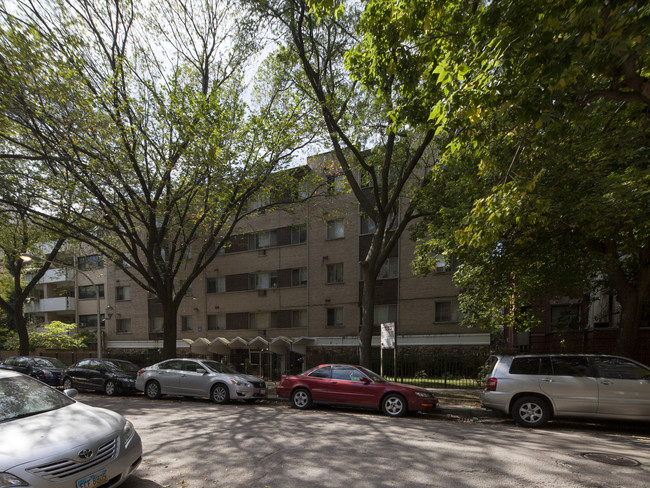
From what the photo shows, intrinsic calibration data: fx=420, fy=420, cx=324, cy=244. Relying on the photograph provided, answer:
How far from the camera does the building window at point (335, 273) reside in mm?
25156

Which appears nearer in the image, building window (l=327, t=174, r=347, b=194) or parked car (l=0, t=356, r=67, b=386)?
building window (l=327, t=174, r=347, b=194)

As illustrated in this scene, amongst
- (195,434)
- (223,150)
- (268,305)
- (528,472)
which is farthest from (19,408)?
(268,305)

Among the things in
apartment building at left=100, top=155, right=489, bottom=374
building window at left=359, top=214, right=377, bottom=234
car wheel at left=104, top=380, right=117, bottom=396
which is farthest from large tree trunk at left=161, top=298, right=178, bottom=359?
building window at left=359, top=214, right=377, bottom=234

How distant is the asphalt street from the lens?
5.19m

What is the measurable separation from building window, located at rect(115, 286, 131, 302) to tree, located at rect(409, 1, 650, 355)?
27.8 meters

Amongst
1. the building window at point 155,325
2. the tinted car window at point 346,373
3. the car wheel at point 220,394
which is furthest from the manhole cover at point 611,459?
the building window at point 155,325

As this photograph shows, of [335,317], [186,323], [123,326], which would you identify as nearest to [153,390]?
[335,317]

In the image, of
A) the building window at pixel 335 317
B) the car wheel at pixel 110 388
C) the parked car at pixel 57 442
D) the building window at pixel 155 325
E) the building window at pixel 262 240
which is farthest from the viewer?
the building window at pixel 155 325

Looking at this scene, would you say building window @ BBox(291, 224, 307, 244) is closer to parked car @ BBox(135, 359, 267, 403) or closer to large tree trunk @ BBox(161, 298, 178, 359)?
large tree trunk @ BBox(161, 298, 178, 359)

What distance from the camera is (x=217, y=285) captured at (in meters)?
29.6

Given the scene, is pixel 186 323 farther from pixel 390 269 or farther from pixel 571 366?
pixel 571 366

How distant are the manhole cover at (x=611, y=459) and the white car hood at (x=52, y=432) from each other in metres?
6.52

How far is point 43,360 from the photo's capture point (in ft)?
64.0

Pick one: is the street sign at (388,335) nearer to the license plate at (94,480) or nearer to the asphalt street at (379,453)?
the asphalt street at (379,453)
